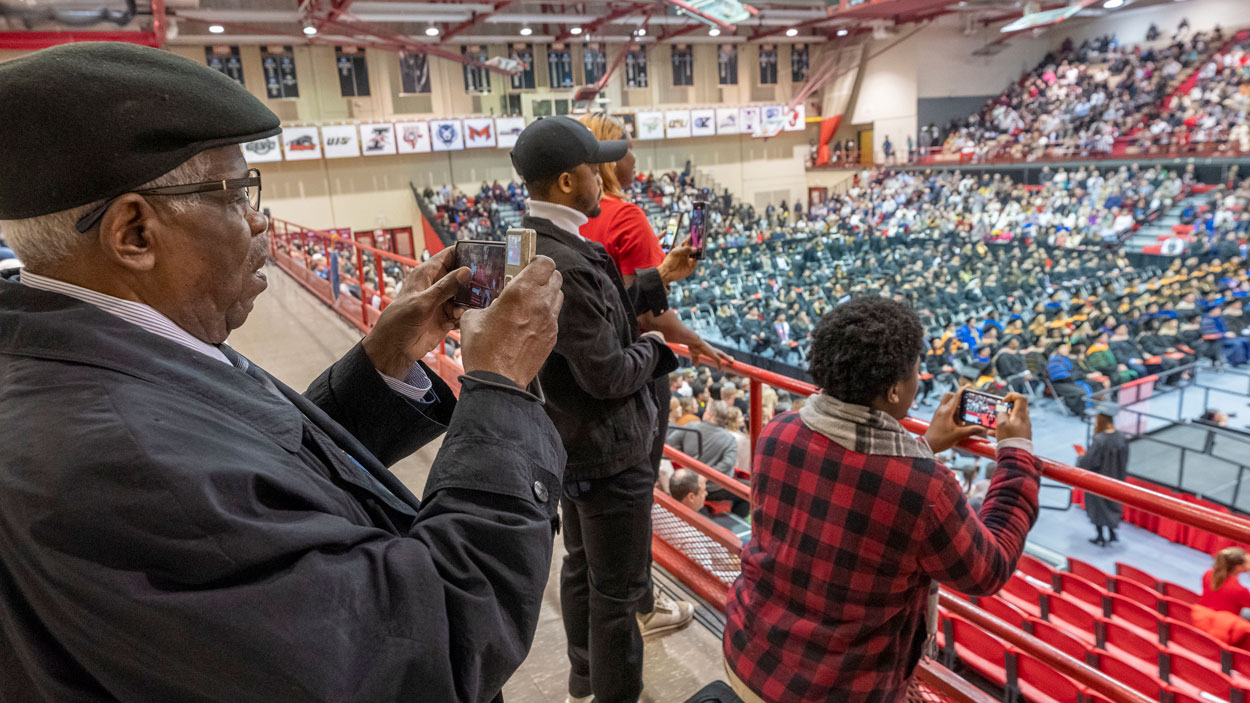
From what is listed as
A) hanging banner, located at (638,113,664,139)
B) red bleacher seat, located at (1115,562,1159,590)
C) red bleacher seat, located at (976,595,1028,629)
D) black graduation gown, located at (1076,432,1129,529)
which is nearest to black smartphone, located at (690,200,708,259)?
red bleacher seat, located at (976,595,1028,629)

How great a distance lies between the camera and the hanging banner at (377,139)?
62.6ft

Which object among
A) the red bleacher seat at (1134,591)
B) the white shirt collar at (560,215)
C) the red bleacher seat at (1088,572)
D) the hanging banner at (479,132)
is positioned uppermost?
the hanging banner at (479,132)

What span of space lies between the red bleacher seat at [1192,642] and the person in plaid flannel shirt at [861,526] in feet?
9.42

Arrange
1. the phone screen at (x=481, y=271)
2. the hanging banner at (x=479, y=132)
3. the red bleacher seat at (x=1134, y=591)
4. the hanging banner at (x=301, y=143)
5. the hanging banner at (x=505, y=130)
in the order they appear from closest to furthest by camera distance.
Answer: the phone screen at (x=481, y=271), the red bleacher seat at (x=1134, y=591), the hanging banner at (x=301, y=143), the hanging banner at (x=479, y=132), the hanging banner at (x=505, y=130)

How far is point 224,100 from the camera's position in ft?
2.22

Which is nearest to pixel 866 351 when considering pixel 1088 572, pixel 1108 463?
pixel 1088 572

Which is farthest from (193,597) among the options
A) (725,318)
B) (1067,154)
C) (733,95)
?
(733,95)

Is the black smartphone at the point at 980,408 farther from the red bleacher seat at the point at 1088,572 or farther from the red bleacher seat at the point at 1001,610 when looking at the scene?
the red bleacher seat at the point at 1088,572

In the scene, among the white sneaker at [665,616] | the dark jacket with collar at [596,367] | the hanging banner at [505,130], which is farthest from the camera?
the hanging banner at [505,130]

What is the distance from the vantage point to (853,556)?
50.7 inches

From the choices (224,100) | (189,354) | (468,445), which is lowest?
(468,445)

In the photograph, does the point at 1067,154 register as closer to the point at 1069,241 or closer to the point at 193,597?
the point at 1069,241

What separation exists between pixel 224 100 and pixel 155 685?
48cm

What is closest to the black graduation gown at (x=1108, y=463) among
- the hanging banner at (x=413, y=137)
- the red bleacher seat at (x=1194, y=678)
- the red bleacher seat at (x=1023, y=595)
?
the red bleacher seat at (x=1023, y=595)
